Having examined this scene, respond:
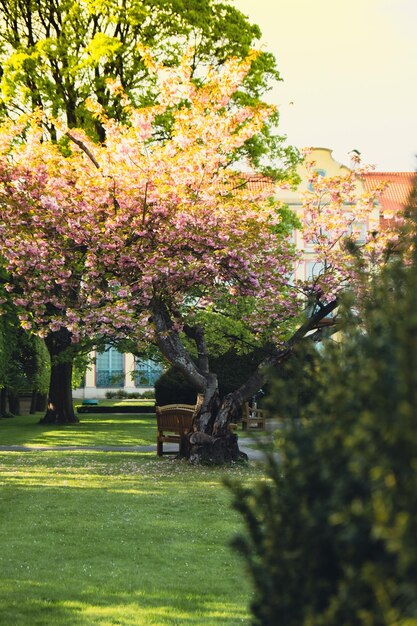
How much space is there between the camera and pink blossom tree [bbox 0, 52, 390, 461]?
1717 centimetres

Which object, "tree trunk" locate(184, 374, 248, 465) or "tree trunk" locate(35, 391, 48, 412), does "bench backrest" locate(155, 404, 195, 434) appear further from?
"tree trunk" locate(35, 391, 48, 412)

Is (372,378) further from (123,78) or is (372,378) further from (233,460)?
(123,78)

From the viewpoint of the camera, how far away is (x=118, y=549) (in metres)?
8.69

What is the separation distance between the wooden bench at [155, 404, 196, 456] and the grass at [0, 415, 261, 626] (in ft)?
7.74

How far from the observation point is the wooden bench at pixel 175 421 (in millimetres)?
17891

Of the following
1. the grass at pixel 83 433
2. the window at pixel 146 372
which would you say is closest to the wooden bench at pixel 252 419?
the grass at pixel 83 433

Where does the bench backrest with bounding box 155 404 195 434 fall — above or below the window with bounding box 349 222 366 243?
below

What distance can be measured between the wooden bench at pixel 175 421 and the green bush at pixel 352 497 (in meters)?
14.8

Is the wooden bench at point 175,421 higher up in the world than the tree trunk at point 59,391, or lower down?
lower down

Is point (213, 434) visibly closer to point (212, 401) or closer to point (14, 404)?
point (212, 401)

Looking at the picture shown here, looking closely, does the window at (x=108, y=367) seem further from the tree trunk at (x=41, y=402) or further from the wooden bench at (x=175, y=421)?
the wooden bench at (x=175, y=421)

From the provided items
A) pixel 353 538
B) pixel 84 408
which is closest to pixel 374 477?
pixel 353 538

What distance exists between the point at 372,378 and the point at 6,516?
863 cm

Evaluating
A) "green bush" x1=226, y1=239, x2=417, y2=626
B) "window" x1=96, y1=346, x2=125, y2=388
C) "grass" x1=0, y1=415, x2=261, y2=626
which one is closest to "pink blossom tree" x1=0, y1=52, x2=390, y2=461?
"grass" x1=0, y1=415, x2=261, y2=626
